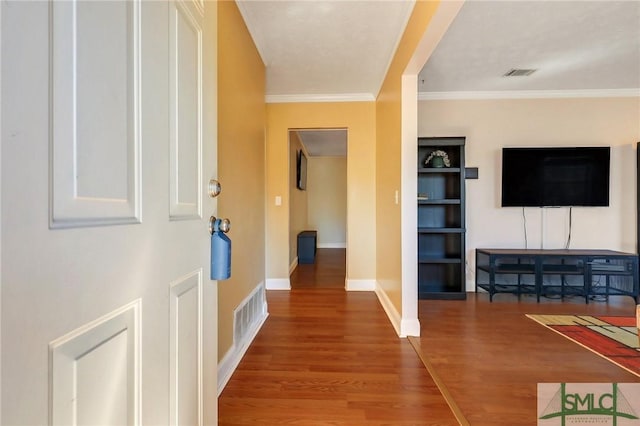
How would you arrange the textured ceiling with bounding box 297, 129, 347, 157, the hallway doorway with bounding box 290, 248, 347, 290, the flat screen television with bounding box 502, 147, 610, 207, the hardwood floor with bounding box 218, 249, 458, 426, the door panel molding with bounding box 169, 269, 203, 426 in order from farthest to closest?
1. the textured ceiling with bounding box 297, 129, 347, 157
2. the hallway doorway with bounding box 290, 248, 347, 290
3. the flat screen television with bounding box 502, 147, 610, 207
4. the hardwood floor with bounding box 218, 249, 458, 426
5. the door panel molding with bounding box 169, 269, 203, 426

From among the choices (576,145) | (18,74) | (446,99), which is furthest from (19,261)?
(576,145)

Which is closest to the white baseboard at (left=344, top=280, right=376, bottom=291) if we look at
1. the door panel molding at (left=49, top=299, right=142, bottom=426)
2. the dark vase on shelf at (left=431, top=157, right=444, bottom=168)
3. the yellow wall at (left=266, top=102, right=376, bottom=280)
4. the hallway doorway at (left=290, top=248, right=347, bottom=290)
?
the yellow wall at (left=266, top=102, right=376, bottom=280)

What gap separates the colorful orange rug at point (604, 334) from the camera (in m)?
2.01

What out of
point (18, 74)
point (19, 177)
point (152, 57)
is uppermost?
point (152, 57)

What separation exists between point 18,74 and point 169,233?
1.37 ft

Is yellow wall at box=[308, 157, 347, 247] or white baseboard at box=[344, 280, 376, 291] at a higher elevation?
yellow wall at box=[308, 157, 347, 247]

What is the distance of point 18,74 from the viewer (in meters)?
0.38

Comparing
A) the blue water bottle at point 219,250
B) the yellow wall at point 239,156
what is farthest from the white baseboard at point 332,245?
the blue water bottle at point 219,250

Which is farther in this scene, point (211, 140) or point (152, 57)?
point (211, 140)

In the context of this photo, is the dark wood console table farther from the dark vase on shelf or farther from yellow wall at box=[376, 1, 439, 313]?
yellow wall at box=[376, 1, 439, 313]

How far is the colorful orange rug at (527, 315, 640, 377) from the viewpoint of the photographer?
201cm

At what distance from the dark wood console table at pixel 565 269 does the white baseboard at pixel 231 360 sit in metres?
2.60

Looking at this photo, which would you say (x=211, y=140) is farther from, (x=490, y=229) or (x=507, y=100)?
(x=507, y=100)
